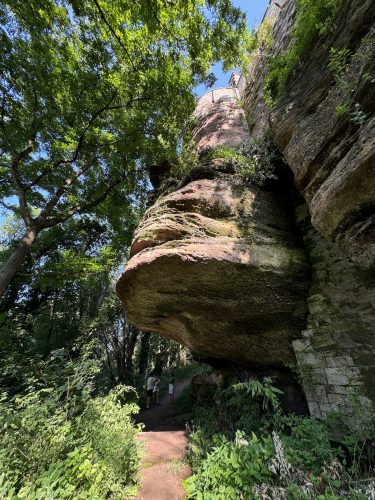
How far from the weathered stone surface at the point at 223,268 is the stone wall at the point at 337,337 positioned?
302 millimetres

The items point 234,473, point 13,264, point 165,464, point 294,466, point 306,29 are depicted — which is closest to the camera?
point 294,466

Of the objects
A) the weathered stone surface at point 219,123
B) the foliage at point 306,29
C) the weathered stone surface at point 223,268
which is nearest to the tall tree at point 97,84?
the weathered stone surface at point 219,123

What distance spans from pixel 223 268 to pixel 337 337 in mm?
2113

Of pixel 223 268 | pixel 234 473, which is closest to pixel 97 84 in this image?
pixel 223 268

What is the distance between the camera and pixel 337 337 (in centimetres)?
382

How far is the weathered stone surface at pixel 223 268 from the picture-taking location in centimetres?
398

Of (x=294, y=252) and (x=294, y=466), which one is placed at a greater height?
(x=294, y=252)

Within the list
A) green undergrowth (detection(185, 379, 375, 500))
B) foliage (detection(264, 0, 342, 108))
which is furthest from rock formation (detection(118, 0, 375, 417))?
green undergrowth (detection(185, 379, 375, 500))

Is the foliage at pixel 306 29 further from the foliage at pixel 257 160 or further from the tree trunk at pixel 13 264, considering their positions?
the tree trunk at pixel 13 264

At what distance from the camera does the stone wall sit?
11.3ft

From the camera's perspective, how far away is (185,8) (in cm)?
468

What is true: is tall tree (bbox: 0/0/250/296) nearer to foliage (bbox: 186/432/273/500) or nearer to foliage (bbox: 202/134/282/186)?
foliage (bbox: 202/134/282/186)

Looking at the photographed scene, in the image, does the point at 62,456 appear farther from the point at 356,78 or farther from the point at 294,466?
the point at 356,78

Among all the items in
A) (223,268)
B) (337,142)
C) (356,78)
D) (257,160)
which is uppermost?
(257,160)
